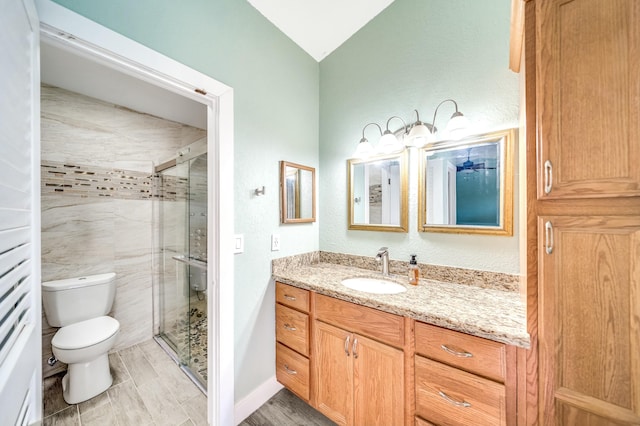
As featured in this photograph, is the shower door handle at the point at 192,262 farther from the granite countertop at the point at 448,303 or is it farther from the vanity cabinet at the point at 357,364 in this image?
the vanity cabinet at the point at 357,364

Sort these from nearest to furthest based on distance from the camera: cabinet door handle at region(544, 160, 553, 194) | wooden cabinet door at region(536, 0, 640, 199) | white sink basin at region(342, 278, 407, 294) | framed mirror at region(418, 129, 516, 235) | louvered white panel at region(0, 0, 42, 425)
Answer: louvered white panel at region(0, 0, 42, 425) < wooden cabinet door at region(536, 0, 640, 199) < cabinet door handle at region(544, 160, 553, 194) < framed mirror at region(418, 129, 516, 235) < white sink basin at region(342, 278, 407, 294)

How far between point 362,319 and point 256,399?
1.00 meters

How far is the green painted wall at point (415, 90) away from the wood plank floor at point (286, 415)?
1110mm

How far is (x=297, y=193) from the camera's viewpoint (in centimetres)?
194

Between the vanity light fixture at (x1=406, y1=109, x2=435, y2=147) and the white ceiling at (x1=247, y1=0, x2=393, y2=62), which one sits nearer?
the vanity light fixture at (x1=406, y1=109, x2=435, y2=147)

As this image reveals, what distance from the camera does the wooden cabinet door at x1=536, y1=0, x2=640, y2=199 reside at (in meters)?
0.75

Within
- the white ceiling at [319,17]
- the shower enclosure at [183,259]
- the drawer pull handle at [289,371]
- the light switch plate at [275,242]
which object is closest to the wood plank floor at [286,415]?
the drawer pull handle at [289,371]

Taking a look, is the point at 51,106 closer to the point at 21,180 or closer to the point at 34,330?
the point at 21,180

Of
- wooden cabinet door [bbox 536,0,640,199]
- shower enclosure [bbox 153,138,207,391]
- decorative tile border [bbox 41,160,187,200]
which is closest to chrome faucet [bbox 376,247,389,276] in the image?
wooden cabinet door [bbox 536,0,640,199]

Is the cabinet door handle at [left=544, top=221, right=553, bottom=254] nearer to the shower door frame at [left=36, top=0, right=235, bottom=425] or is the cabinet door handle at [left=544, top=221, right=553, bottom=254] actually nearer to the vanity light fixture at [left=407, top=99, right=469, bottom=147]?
the vanity light fixture at [left=407, top=99, right=469, bottom=147]

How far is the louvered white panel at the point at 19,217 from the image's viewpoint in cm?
55

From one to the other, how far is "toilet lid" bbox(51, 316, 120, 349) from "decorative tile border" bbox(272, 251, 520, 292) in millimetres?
1316

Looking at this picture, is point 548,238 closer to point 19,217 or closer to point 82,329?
point 19,217

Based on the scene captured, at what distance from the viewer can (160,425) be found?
4.91 feet
